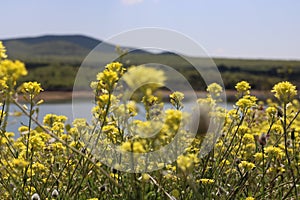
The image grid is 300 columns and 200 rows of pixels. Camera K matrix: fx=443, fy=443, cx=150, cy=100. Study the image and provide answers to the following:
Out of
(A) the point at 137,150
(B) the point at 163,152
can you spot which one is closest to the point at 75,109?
(B) the point at 163,152

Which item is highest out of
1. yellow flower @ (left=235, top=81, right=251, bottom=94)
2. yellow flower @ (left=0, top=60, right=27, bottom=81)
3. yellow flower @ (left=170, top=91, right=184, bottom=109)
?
yellow flower @ (left=0, top=60, right=27, bottom=81)

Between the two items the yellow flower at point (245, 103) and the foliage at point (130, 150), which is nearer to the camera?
the foliage at point (130, 150)

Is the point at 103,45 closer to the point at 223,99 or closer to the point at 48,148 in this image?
the point at 48,148

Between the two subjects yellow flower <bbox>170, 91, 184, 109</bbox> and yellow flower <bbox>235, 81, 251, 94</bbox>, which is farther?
yellow flower <bbox>235, 81, 251, 94</bbox>

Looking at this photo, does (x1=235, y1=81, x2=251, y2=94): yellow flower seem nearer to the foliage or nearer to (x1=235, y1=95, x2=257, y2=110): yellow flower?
the foliage

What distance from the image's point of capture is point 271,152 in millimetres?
3588

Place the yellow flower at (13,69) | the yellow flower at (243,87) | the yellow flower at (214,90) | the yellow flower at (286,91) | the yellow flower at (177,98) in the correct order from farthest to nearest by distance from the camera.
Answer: the yellow flower at (214,90) < the yellow flower at (243,87) < the yellow flower at (177,98) < the yellow flower at (286,91) < the yellow flower at (13,69)

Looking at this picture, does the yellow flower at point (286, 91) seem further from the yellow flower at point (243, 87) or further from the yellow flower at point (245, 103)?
the yellow flower at point (243, 87)

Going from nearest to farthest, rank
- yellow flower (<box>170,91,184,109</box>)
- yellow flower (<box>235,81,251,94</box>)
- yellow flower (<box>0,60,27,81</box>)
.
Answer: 1. yellow flower (<box>0,60,27,81</box>)
2. yellow flower (<box>170,91,184,109</box>)
3. yellow flower (<box>235,81,251,94</box>)

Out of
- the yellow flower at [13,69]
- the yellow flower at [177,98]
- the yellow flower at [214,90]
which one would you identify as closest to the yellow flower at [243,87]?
the yellow flower at [214,90]

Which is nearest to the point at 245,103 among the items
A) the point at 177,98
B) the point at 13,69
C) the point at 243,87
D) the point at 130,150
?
the point at 243,87

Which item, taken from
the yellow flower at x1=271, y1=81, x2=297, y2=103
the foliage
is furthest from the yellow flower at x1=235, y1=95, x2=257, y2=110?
the yellow flower at x1=271, y1=81, x2=297, y2=103

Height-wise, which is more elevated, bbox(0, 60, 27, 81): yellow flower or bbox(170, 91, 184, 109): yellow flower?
bbox(0, 60, 27, 81): yellow flower

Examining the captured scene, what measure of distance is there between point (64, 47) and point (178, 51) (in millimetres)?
190628
